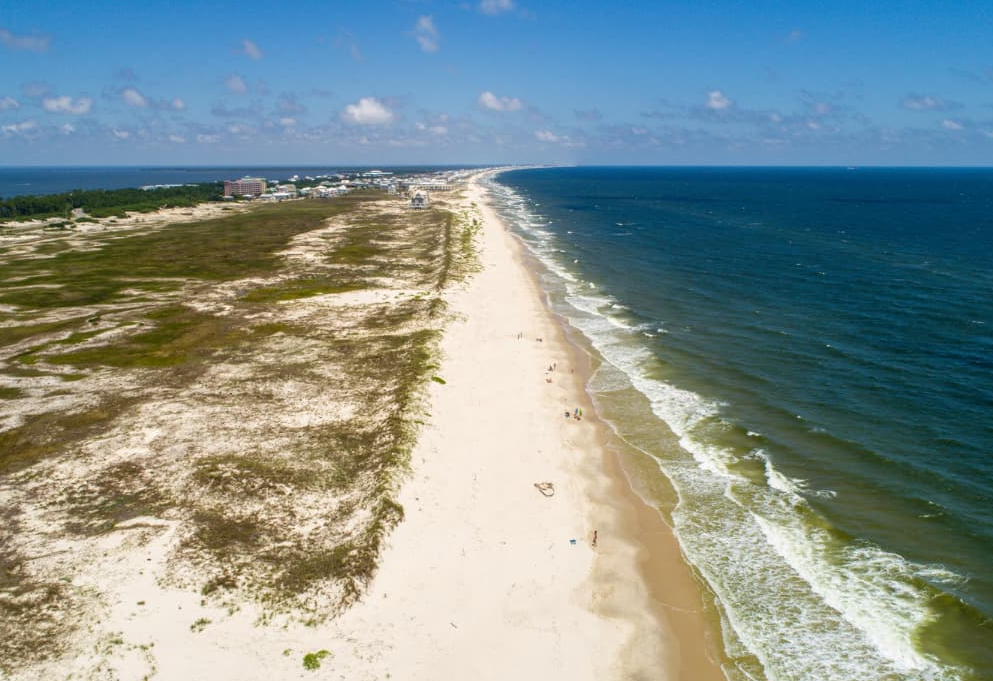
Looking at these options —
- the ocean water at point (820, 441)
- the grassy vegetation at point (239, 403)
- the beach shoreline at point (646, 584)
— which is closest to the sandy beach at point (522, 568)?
the beach shoreline at point (646, 584)

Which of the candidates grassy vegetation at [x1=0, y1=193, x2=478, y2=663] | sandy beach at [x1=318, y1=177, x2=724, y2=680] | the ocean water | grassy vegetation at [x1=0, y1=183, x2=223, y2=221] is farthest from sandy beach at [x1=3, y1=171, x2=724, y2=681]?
grassy vegetation at [x1=0, y1=183, x2=223, y2=221]

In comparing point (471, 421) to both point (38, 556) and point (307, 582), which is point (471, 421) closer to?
point (307, 582)

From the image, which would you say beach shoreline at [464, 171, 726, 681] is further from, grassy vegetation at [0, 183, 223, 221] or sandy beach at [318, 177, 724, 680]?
grassy vegetation at [0, 183, 223, 221]

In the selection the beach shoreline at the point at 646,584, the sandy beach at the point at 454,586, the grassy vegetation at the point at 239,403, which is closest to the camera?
the sandy beach at the point at 454,586

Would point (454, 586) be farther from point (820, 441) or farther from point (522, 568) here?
point (820, 441)

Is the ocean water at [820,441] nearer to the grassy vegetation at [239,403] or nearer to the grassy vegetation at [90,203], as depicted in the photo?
the grassy vegetation at [239,403]

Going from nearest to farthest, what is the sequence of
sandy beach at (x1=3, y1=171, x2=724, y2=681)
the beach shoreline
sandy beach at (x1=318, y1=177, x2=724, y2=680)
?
1. sandy beach at (x1=3, y1=171, x2=724, y2=681)
2. sandy beach at (x1=318, y1=177, x2=724, y2=680)
3. the beach shoreline

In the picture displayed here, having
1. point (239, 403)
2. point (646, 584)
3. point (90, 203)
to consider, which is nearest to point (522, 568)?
point (646, 584)

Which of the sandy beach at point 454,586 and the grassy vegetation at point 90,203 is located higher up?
the grassy vegetation at point 90,203
